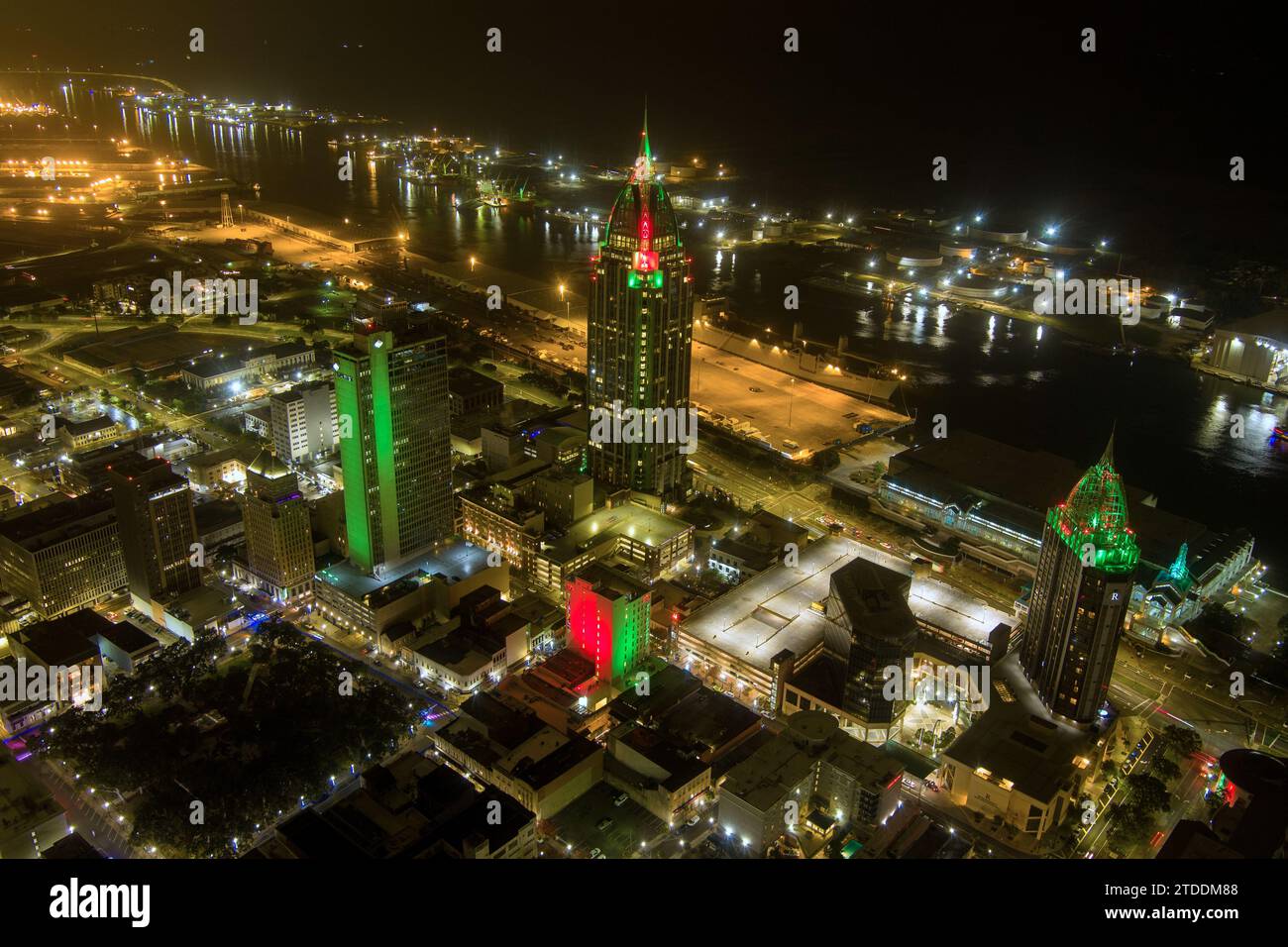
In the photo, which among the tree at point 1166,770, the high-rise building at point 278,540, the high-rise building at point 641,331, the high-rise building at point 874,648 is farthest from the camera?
the high-rise building at point 641,331

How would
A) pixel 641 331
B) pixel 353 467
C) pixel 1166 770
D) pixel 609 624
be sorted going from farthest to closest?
pixel 641 331, pixel 353 467, pixel 609 624, pixel 1166 770

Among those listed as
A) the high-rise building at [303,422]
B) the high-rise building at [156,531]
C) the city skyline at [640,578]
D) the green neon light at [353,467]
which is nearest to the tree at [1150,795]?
the city skyline at [640,578]

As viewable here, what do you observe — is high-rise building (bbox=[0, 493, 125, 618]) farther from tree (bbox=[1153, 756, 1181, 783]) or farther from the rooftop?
tree (bbox=[1153, 756, 1181, 783])

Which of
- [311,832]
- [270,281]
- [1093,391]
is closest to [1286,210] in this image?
[1093,391]

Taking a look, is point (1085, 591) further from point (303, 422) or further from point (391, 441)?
point (303, 422)

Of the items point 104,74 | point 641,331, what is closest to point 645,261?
point 641,331

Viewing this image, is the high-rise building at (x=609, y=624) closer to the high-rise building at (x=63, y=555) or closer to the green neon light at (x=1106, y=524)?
the green neon light at (x=1106, y=524)
